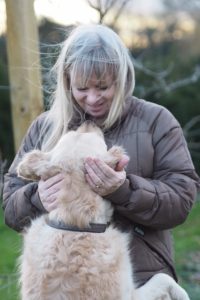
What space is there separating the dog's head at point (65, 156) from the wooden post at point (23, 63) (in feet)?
4.50

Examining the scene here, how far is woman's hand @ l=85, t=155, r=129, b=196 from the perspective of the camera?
3707 millimetres

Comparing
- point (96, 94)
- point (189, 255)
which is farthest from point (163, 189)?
point (189, 255)

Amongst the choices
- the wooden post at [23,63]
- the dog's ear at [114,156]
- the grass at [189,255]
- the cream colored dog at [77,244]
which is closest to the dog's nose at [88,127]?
the cream colored dog at [77,244]

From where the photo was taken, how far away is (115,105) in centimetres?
402

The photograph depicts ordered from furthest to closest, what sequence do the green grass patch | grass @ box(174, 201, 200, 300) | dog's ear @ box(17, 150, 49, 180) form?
grass @ box(174, 201, 200, 300), the green grass patch, dog's ear @ box(17, 150, 49, 180)

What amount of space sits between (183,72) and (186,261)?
25.4 feet

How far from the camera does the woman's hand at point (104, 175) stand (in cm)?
371

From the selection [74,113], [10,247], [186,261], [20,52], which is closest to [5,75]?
[10,247]

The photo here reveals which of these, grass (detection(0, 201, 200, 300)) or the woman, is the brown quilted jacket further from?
grass (detection(0, 201, 200, 300))

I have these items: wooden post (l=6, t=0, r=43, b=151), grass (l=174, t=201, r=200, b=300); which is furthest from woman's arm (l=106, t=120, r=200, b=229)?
grass (l=174, t=201, r=200, b=300)

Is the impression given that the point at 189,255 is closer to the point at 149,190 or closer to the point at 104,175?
the point at 149,190

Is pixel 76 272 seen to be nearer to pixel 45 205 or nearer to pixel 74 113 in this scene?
pixel 45 205

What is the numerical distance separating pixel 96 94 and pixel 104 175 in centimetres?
56

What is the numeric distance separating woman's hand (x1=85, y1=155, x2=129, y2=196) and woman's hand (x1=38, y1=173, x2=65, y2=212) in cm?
19
